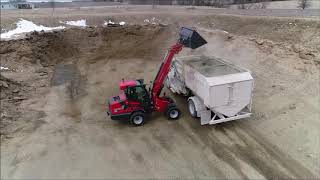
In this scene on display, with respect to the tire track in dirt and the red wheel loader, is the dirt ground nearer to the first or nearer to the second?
the tire track in dirt

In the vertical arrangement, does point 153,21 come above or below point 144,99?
above

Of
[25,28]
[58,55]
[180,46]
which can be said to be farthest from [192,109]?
[25,28]

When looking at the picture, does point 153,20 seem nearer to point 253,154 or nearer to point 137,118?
point 137,118

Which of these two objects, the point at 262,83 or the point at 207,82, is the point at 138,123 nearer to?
the point at 207,82

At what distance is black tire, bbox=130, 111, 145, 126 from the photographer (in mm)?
15967

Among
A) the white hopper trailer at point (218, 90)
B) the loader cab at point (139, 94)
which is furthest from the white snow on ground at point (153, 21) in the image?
the loader cab at point (139, 94)

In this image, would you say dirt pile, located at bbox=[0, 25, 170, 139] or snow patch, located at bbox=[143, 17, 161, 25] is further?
snow patch, located at bbox=[143, 17, 161, 25]

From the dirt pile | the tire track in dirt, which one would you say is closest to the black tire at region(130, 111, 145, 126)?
the tire track in dirt

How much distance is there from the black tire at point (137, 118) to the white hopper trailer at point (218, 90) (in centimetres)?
245

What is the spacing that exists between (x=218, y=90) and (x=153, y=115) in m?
4.03

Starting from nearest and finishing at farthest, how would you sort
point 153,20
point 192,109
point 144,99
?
1. point 144,99
2. point 192,109
3. point 153,20

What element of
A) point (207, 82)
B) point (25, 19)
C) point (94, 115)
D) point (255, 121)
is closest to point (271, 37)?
point (255, 121)

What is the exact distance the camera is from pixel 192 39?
1545 centimetres

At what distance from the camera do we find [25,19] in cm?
2888
